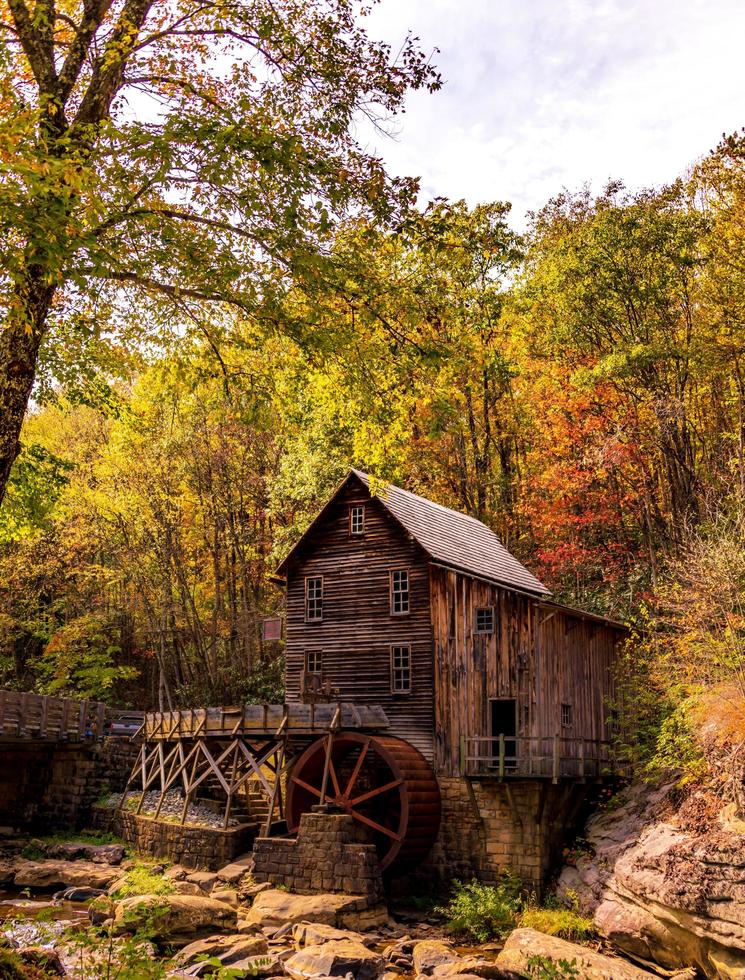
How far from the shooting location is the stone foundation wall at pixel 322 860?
18.8 meters

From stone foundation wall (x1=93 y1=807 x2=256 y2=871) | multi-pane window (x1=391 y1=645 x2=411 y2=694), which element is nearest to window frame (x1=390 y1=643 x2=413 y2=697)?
multi-pane window (x1=391 y1=645 x2=411 y2=694)

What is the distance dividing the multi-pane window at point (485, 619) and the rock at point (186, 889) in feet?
27.8

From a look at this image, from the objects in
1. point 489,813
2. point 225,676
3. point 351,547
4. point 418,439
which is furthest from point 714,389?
point 225,676

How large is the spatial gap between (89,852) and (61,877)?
338cm

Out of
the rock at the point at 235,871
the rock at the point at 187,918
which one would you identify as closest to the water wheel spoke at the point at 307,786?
the rock at the point at 235,871

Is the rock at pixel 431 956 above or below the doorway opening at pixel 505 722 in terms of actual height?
below

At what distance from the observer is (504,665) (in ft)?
70.1

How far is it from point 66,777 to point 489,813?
1526 centimetres

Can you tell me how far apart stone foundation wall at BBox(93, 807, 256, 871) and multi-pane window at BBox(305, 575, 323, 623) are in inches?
218

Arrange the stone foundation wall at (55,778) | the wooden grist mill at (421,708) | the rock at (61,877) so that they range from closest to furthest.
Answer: the wooden grist mill at (421,708) → the rock at (61,877) → the stone foundation wall at (55,778)

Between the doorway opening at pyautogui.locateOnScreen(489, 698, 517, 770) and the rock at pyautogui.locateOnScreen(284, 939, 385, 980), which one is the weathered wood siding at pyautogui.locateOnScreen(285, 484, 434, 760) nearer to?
the doorway opening at pyautogui.locateOnScreen(489, 698, 517, 770)

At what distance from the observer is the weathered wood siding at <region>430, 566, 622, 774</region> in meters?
21.1

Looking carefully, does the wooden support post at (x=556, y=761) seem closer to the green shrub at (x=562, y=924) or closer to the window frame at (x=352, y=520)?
the green shrub at (x=562, y=924)

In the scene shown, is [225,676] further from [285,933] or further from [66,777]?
[285,933]
